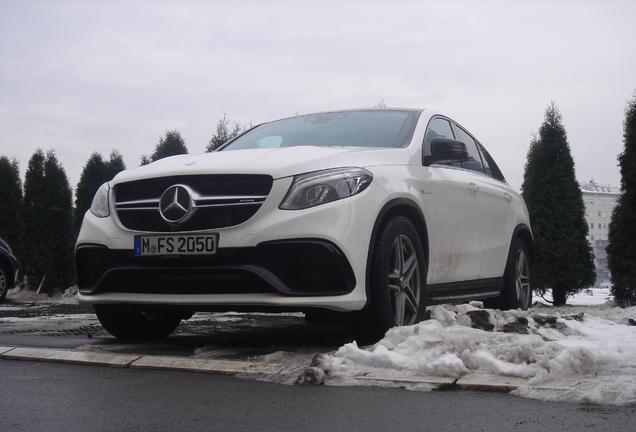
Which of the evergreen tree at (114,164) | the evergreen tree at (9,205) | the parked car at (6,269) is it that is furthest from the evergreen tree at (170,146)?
the parked car at (6,269)

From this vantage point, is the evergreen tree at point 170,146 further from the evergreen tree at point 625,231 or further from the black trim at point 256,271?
the black trim at point 256,271

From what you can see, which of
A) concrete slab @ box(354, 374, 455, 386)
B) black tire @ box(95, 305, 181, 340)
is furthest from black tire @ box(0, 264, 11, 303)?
concrete slab @ box(354, 374, 455, 386)

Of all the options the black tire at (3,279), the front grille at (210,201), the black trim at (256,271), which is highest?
the front grille at (210,201)

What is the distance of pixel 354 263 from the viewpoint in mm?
4316

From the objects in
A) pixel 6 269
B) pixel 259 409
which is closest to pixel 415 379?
pixel 259 409

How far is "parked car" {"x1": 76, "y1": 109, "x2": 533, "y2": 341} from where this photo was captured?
4297mm

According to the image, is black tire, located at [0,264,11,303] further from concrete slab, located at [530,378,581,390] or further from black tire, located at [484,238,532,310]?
concrete slab, located at [530,378,581,390]

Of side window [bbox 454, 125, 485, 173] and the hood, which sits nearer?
the hood

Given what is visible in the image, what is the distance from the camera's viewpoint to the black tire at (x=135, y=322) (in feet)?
17.0

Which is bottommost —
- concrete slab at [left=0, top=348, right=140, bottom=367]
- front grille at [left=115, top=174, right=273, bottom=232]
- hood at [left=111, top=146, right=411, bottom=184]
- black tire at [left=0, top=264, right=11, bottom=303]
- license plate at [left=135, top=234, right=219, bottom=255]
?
concrete slab at [left=0, top=348, right=140, bottom=367]

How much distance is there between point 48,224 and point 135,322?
15921mm

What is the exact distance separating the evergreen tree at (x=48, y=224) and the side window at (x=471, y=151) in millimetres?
15079

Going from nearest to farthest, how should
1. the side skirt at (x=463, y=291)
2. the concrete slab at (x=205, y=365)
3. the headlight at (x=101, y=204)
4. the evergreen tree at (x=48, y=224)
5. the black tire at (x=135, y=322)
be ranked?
1. the concrete slab at (x=205, y=365)
2. the headlight at (x=101, y=204)
3. the black tire at (x=135, y=322)
4. the side skirt at (x=463, y=291)
5. the evergreen tree at (x=48, y=224)

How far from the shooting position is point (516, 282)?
23.9ft
